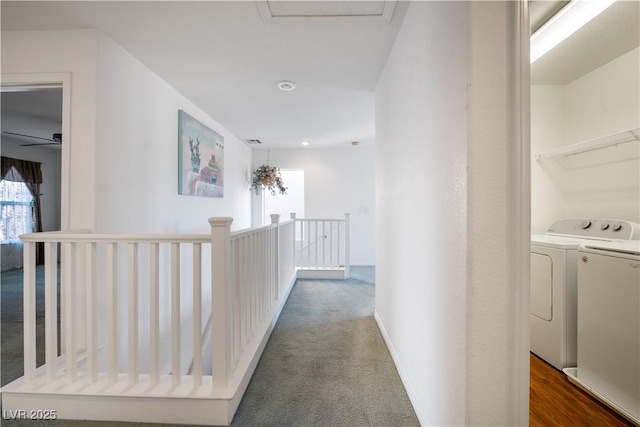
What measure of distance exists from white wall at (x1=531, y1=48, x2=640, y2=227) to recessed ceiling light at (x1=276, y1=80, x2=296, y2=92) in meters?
2.16

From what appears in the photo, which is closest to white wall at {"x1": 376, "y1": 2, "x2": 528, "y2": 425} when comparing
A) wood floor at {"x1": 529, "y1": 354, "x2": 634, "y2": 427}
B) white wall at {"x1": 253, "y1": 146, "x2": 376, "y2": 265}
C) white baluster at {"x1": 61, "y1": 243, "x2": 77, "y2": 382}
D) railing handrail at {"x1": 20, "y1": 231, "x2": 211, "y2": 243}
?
wood floor at {"x1": 529, "y1": 354, "x2": 634, "y2": 427}

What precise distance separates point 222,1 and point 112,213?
58.2 inches

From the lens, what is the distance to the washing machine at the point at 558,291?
1821 mm

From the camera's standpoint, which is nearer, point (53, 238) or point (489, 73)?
point (489, 73)

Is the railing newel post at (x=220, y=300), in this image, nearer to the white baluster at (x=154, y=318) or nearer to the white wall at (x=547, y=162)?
the white baluster at (x=154, y=318)

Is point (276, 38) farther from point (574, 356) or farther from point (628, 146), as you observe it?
point (574, 356)

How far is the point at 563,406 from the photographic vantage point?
1511 mm

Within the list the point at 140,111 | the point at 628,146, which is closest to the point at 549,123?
the point at 628,146

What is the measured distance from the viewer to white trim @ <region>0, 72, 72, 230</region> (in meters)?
1.75

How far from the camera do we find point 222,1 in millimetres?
1520

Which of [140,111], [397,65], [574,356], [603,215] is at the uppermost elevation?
[397,65]

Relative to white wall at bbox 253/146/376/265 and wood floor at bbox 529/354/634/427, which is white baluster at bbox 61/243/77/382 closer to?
wood floor at bbox 529/354/634/427

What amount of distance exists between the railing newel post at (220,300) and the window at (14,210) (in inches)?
229

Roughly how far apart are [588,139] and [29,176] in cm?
794
